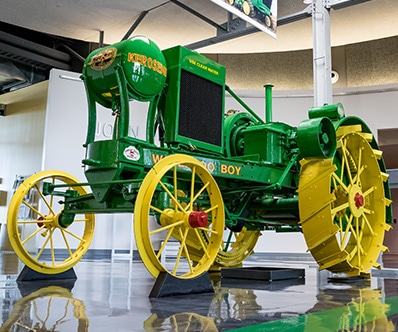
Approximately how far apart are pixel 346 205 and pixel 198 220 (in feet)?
5.27

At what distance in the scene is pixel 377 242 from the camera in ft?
14.7

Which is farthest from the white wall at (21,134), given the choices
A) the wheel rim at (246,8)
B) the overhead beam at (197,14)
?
the wheel rim at (246,8)

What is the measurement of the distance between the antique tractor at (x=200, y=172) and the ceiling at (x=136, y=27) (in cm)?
274

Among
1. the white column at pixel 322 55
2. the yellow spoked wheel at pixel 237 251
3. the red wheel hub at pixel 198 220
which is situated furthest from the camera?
the white column at pixel 322 55

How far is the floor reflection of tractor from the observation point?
5281 mm

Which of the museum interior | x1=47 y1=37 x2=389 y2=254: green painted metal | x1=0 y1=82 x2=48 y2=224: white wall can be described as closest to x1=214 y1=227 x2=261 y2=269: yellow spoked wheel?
the museum interior

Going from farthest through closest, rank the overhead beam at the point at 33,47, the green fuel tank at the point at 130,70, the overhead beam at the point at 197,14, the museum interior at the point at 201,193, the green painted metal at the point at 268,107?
the overhead beam at the point at 33,47 → the overhead beam at the point at 197,14 → the green painted metal at the point at 268,107 → the green fuel tank at the point at 130,70 → the museum interior at the point at 201,193

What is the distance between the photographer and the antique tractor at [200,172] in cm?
312

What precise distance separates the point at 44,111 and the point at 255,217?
5801mm

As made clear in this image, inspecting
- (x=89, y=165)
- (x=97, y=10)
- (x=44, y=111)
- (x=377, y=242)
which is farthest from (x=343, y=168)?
(x=44, y=111)

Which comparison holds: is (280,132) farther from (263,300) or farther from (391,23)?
(391,23)

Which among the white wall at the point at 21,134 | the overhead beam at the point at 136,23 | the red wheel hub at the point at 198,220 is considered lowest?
the red wheel hub at the point at 198,220

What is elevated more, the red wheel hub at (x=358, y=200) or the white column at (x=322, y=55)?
the white column at (x=322, y=55)

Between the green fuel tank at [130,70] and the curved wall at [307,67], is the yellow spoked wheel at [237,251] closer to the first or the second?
the green fuel tank at [130,70]
